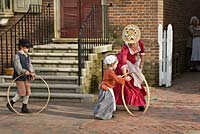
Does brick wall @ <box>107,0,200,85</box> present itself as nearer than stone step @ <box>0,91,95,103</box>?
No

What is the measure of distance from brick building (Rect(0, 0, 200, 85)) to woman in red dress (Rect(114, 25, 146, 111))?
2963mm

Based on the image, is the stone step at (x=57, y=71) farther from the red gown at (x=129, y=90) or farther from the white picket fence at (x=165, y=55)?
the white picket fence at (x=165, y=55)

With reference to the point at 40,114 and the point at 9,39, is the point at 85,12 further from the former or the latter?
the point at 40,114

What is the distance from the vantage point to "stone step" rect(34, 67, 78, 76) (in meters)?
10.9

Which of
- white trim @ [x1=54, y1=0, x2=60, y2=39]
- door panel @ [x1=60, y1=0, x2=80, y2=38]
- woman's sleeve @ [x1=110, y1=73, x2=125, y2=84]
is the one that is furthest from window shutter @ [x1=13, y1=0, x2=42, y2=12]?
woman's sleeve @ [x1=110, y1=73, x2=125, y2=84]

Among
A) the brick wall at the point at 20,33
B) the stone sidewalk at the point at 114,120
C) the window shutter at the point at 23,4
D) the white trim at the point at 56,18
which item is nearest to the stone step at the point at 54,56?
the brick wall at the point at 20,33

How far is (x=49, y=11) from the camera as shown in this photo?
41.6 ft

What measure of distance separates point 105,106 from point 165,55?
4.36 meters

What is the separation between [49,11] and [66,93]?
10.6ft

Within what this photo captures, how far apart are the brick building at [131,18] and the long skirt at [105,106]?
12.5 feet

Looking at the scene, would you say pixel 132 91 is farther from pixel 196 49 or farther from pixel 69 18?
pixel 196 49

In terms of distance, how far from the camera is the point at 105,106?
8.36 m

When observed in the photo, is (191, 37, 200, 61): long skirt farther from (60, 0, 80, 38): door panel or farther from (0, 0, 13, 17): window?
(0, 0, 13, 17): window

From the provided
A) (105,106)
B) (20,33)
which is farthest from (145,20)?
(105,106)
